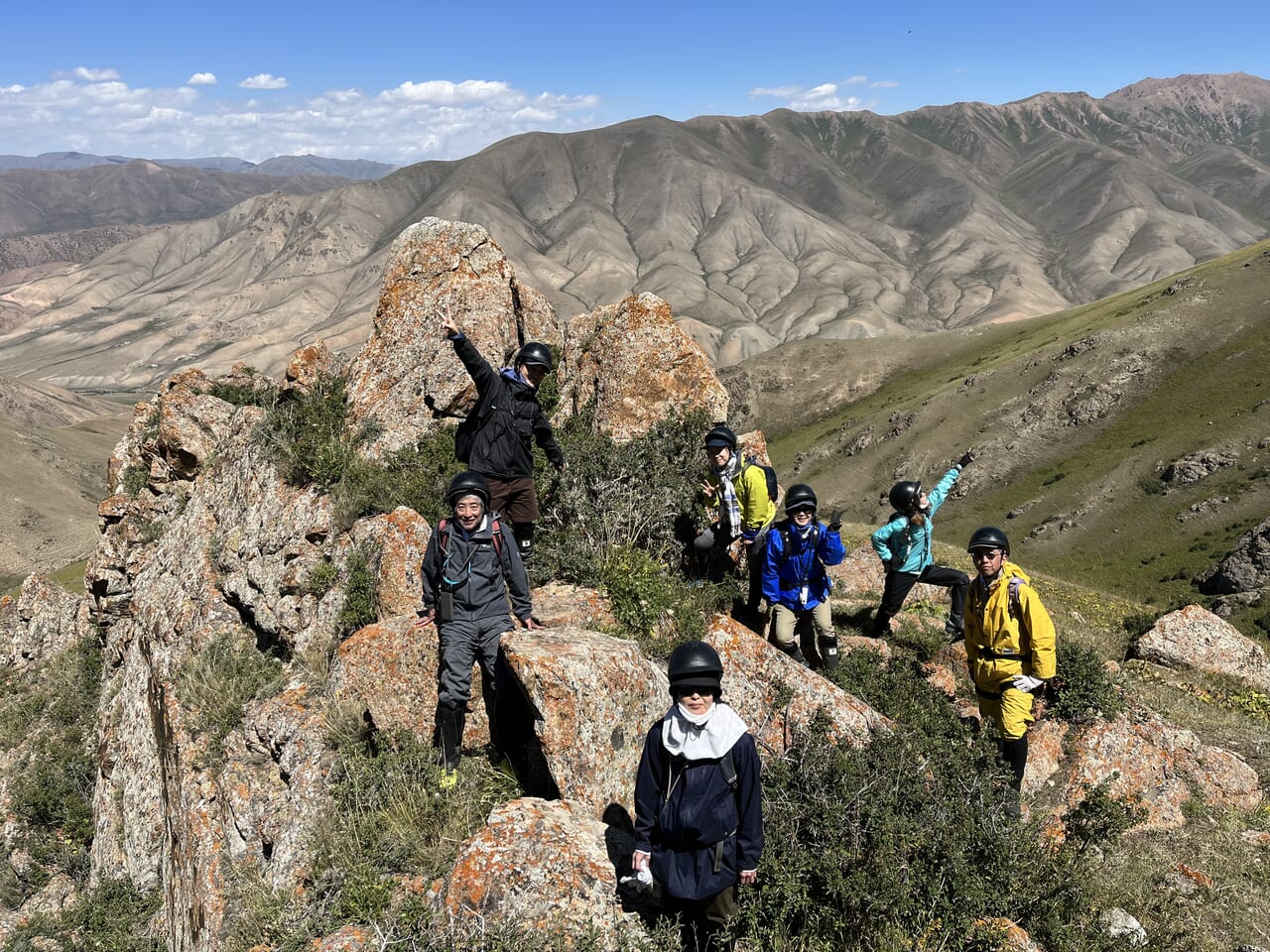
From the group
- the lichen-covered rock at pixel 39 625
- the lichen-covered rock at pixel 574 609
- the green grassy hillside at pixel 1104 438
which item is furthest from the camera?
the green grassy hillside at pixel 1104 438

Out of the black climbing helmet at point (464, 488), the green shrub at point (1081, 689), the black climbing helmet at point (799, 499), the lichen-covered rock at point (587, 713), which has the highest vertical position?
the black climbing helmet at point (464, 488)

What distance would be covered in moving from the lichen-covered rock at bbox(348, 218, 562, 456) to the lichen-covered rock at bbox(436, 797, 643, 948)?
29.3 feet

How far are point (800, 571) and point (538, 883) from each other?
5.17m

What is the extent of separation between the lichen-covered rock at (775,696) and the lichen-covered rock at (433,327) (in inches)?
313

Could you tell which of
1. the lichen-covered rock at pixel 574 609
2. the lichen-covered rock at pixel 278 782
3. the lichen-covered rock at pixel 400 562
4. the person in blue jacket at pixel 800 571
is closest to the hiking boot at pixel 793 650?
the person in blue jacket at pixel 800 571

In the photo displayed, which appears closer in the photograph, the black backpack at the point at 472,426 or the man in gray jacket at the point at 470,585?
the man in gray jacket at the point at 470,585

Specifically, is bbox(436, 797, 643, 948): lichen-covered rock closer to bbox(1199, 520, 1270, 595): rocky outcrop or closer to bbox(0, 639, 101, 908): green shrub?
bbox(0, 639, 101, 908): green shrub

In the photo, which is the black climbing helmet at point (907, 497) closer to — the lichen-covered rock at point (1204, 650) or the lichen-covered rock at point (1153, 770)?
the lichen-covered rock at point (1153, 770)

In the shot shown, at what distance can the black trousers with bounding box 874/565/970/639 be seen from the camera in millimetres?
10719

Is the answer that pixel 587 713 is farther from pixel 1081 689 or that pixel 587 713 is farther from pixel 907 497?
pixel 1081 689

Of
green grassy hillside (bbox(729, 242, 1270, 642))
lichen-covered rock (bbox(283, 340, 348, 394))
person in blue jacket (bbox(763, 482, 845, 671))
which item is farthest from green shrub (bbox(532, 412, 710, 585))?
green grassy hillside (bbox(729, 242, 1270, 642))

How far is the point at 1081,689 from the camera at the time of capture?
9.09 meters

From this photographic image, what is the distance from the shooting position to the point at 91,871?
1247cm

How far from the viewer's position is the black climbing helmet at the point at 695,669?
4.92 meters
